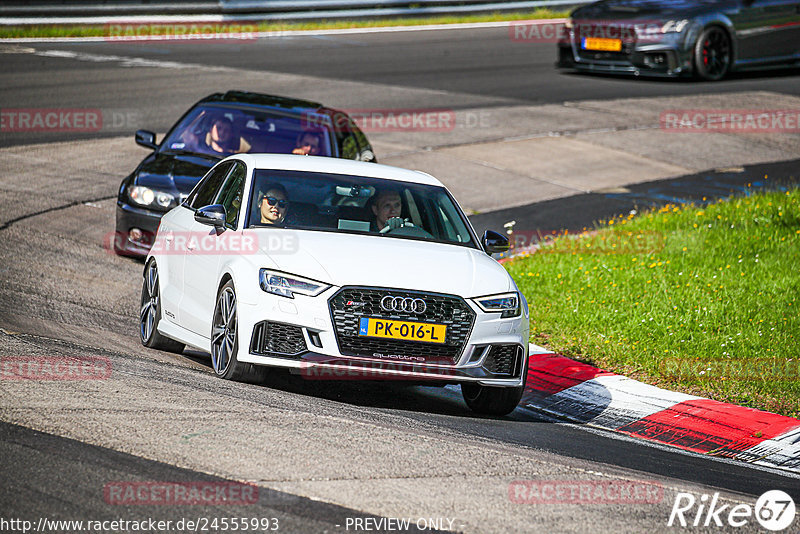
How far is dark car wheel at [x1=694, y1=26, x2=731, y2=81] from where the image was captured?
2192cm

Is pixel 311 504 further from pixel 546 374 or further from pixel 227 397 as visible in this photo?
pixel 546 374

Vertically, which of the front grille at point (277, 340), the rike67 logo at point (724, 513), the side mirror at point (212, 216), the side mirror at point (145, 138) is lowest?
the rike67 logo at point (724, 513)

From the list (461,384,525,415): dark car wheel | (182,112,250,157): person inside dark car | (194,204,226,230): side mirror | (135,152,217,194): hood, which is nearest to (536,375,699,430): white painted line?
(461,384,525,415): dark car wheel

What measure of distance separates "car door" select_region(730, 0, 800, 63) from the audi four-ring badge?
48.8 feet

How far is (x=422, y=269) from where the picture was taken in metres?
7.62

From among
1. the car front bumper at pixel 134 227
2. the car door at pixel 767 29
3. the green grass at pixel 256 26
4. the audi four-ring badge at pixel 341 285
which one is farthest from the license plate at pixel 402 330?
the green grass at pixel 256 26

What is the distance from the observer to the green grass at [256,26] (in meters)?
26.0

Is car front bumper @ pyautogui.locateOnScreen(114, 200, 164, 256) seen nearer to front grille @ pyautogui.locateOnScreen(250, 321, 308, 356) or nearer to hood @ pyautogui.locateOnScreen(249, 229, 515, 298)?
hood @ pyautogui.locateOnScreen(249, 229, 515, 298)

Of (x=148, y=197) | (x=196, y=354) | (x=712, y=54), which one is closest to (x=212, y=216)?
(x=196, y=354)

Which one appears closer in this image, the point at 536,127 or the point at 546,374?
the point at 546,374

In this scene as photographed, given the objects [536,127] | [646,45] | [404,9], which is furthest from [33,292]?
[404,9]

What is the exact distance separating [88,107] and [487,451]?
568 inches

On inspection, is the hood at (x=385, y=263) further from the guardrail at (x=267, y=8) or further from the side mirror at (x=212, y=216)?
the guardrail at (x=267, y=8)

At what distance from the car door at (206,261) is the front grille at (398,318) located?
1.03 meters
